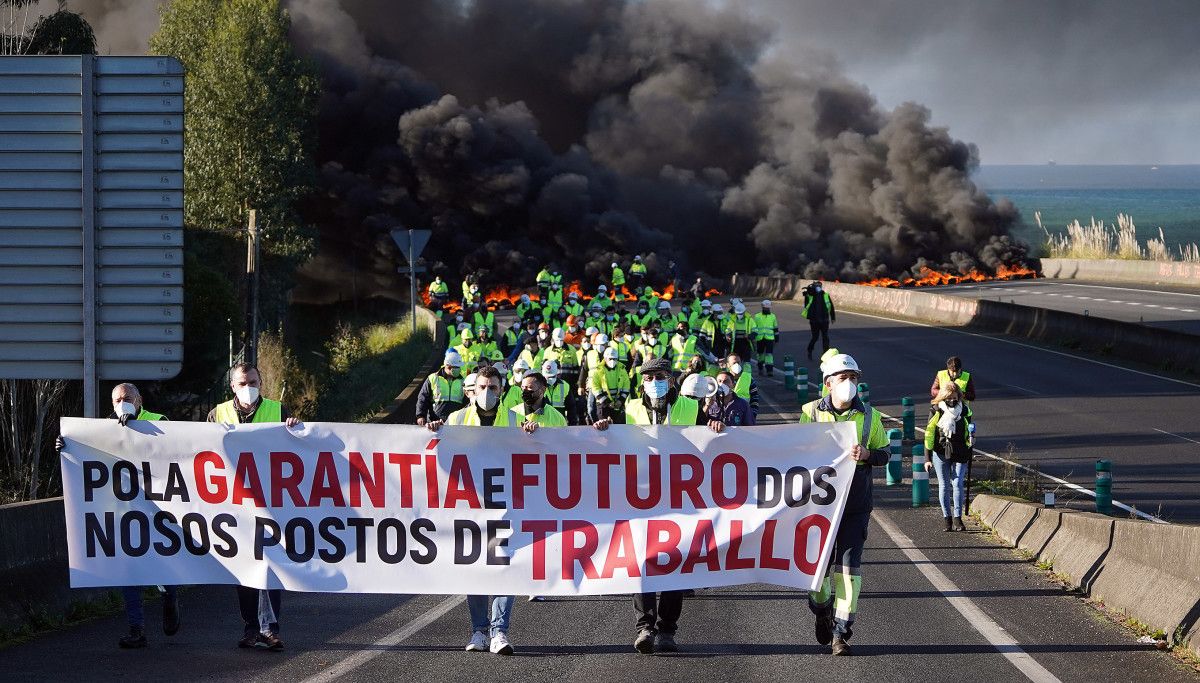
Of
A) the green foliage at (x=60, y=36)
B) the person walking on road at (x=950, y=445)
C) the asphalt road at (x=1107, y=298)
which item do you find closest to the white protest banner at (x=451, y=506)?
the person walking on road at (x=950, y=445)

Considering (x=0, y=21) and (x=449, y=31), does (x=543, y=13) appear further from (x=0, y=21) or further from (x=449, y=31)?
(x=0, y=21)

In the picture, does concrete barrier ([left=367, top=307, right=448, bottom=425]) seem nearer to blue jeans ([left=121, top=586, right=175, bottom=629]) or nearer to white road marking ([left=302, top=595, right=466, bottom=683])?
white road marking ([left=302, top=595, right=466, bottom=683])

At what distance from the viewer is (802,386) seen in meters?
25.5

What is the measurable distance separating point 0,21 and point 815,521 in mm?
16803

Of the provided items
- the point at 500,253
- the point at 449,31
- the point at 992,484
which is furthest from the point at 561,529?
the point at 449,31

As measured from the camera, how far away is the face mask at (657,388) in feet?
31.8

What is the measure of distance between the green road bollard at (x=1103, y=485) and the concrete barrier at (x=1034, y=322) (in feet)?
52.8

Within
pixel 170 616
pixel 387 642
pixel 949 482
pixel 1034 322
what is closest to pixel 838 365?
pixel 387 642

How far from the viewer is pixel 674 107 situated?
83000 mm

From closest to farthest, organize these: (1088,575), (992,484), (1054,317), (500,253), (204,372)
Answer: (1088,575) < (992,484) < (204,372) < (1054,317) < (500,253)

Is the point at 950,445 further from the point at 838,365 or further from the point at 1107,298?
the point at 1107,298

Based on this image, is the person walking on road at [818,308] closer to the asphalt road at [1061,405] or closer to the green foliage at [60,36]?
the asphalt road at [1061,405]

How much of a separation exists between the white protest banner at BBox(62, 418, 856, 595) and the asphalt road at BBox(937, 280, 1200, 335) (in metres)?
28.8

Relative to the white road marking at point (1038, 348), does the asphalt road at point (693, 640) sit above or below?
below
